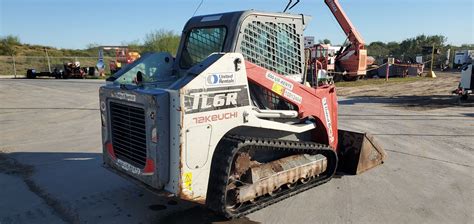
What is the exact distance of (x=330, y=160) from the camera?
544cm

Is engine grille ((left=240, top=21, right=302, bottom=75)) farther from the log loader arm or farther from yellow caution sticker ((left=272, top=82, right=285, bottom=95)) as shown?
the log loader arm

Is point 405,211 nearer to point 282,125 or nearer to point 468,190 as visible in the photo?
point 468,190

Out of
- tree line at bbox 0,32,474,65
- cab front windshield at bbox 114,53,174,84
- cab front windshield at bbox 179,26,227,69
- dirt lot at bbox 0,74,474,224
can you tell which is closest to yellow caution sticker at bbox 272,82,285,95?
cab front windshield at bbox 179,26,227,69

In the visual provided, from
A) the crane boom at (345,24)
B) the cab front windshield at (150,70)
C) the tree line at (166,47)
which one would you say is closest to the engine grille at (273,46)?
the cab front windshield at (150,70)

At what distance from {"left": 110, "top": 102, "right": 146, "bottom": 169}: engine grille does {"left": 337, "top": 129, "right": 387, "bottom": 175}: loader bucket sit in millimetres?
3204

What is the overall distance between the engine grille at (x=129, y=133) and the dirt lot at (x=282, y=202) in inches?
26.3

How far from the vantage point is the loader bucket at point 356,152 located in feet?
18.8

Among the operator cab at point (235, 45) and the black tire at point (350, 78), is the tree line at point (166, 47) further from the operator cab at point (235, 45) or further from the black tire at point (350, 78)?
the operator cab at point (235, 45)

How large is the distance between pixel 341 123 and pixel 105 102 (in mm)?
6646

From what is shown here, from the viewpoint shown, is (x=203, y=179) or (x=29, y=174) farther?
(x=29, y=174)

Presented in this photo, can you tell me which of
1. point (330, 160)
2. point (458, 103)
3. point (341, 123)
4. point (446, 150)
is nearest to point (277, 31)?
point (330, 160)

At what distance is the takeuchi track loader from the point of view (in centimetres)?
360

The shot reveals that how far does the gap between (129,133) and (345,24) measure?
65.5 ft

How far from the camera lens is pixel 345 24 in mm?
21984
